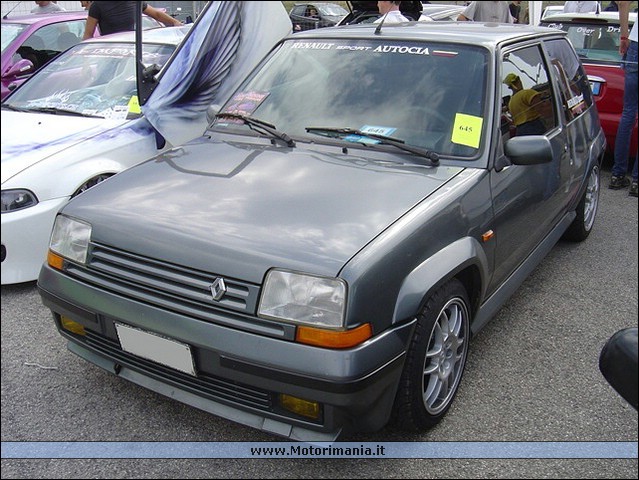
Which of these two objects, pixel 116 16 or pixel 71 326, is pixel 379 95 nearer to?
pixel 71 326

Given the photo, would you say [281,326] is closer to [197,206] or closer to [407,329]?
[407,329]

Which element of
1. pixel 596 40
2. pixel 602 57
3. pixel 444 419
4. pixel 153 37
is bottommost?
pixel 444 419

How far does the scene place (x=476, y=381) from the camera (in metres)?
2.86

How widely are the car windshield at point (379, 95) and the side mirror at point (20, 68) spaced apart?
327 cm

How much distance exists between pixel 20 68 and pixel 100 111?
72.3 inches

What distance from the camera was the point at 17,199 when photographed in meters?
3.24

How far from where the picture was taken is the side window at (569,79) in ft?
12.5

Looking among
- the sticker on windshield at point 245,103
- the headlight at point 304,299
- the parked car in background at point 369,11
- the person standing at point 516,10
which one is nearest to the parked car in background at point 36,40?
the sticker on windshield at point 245,103

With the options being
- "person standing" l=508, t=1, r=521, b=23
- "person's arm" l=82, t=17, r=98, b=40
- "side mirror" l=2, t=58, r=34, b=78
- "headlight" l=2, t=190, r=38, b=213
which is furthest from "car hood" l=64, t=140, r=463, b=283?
"person standing" l=508, t=1, r=521, b=23

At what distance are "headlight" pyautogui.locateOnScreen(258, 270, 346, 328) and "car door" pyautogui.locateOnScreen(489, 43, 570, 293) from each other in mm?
1098

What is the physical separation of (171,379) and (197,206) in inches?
26.1

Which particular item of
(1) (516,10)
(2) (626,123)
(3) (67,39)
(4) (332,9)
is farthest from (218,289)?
(4) (332,9)

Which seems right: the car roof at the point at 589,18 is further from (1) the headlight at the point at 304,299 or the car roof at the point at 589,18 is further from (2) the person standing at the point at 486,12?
(1) the headlight at the point at 304,299

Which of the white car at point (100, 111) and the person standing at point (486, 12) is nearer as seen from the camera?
the white car at point (100, 111)
